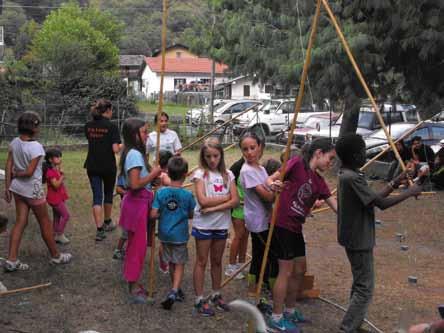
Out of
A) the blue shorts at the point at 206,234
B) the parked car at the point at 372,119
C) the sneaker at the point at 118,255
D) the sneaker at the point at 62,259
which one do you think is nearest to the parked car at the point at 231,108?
the parked car at the point at 372,119

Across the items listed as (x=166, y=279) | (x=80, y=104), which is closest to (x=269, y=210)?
(x=166, y=279)

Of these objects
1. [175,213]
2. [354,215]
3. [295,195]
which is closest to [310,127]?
[175,213]

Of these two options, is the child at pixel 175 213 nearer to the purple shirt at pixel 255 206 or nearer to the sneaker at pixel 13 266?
the purple shirt at pixel 255 206

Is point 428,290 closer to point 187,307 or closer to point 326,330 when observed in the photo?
point 326,330

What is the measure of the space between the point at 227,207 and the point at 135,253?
1.01 m

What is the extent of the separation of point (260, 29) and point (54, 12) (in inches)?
2026

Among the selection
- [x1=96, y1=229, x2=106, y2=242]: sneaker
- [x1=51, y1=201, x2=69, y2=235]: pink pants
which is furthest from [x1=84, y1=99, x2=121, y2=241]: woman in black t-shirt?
[x1=51, y1=201, x2=69, y2=235]: pink pants

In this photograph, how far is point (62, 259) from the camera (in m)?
7.59

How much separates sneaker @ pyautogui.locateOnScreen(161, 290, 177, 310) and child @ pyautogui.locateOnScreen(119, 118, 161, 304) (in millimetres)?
282

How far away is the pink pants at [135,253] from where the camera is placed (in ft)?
21.0

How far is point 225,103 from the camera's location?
32.8 meters

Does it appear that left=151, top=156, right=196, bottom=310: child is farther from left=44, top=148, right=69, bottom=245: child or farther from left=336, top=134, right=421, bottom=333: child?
left=44, top=148, right=69, bottom=245: child

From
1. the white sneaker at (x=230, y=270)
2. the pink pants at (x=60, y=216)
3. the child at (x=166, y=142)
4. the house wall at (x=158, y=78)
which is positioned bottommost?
the white sneaker at (x=230, y=270)

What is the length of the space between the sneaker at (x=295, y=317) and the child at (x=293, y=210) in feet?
0.15
